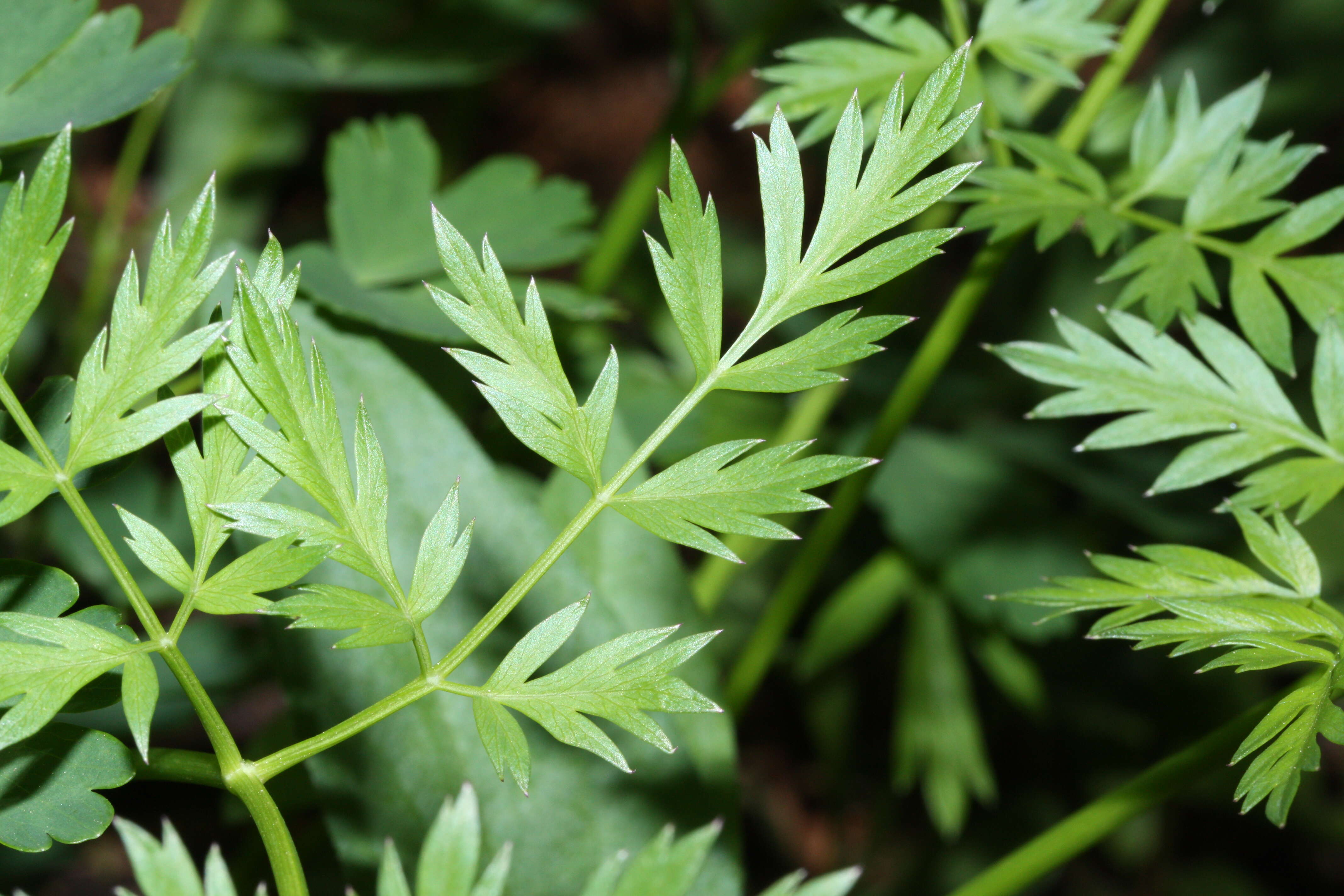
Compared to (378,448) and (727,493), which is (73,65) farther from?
(727,493)

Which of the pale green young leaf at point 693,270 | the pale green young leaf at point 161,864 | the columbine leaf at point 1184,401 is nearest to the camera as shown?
the pale green young leaf at point 161,864

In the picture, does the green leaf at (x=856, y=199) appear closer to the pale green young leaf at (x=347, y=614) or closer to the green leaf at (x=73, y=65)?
the pale green young leaf at (x=347, y=614)

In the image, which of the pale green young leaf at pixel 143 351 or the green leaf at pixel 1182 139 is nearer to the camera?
the pale green young leaf at pixel 143 351

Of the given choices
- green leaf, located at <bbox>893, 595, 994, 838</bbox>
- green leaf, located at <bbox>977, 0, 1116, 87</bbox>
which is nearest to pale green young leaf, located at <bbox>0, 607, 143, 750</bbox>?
green leaf, located at <bbox>977, 0, 1116, 87</bbox>

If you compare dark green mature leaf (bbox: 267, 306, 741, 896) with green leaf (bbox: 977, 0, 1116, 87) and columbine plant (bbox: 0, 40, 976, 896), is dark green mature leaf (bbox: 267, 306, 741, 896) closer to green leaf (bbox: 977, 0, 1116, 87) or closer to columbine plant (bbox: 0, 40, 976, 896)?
columbine plant (bbox: 0, 40, 976, 896)

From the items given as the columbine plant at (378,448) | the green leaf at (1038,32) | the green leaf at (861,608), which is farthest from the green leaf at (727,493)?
the green leaf at (861,608)

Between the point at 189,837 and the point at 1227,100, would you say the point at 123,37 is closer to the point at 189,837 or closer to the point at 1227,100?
the point at 1227,100

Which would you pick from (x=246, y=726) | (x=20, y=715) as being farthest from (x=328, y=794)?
(x=246, y=726)
